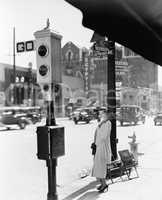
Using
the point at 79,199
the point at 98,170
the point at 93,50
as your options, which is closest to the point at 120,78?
the point at 93,50

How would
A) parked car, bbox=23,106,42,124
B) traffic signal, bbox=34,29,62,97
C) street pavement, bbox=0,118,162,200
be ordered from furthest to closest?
parked car, bbox=23,106,42,124, street pavement, bbox=0,118,162,200, traffic signal, bbox=34,29,62,97

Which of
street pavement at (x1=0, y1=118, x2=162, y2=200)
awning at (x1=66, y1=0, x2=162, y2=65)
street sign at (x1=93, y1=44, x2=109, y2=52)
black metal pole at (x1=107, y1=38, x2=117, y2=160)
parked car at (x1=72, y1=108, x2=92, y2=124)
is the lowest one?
street pavement at (x1=0, y1=118, x2=162, y2=200)

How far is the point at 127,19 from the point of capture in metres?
4.30

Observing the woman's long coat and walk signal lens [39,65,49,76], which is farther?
the woman's long coat

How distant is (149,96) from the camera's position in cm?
7306

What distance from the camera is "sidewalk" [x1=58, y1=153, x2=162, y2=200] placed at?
572 cm

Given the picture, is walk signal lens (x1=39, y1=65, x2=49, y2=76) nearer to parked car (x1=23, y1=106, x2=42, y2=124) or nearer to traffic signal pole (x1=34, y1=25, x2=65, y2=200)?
traffic signal pole (x1=34, y1=25, x2=65, y2=200)

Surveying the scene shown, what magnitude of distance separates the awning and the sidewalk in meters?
2.47

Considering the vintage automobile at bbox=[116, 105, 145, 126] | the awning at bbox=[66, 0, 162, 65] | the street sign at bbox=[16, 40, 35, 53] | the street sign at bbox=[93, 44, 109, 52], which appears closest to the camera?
the awning at bbox=[66, 0, 162, 65]

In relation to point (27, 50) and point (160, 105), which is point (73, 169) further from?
point (160, 105)

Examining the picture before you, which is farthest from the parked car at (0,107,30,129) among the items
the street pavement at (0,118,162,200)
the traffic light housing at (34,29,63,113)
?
the traffic light housing at (34,29,63,113)

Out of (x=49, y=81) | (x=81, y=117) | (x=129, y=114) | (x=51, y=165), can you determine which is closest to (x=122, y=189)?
(x=51, y=165)

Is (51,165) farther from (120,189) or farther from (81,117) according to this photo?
(81,117)

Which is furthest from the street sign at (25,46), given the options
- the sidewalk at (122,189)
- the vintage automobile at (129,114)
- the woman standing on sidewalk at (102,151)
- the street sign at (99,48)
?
the vintage automobile at (129,114)
